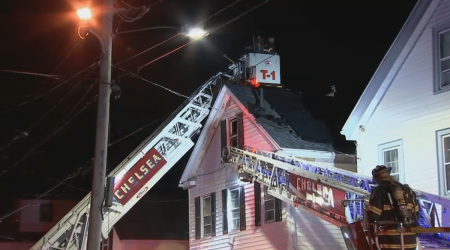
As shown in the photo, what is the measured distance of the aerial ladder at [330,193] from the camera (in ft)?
23.2

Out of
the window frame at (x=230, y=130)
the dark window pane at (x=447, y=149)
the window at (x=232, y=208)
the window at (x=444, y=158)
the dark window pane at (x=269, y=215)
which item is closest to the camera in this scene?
the window at (x=444, y=158)

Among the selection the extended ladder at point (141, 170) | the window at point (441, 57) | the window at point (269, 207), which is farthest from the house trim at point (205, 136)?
the window at point (441, 57)

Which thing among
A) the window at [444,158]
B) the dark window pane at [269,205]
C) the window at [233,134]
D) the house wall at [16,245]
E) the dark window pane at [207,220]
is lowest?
the house wall at [16,245]

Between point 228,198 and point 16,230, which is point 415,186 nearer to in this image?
point 228,198

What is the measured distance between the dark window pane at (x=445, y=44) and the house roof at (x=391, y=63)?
536mm

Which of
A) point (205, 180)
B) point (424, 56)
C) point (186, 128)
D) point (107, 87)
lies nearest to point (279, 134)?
point (186, 128)

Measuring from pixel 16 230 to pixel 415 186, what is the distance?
27.7 m

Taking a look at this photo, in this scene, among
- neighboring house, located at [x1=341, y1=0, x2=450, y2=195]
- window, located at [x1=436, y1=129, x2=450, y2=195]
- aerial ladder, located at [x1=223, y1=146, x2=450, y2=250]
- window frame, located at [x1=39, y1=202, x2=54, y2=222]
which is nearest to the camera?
aerial ladder, located at [x1=223, y1=146, x2=450, y2=250]

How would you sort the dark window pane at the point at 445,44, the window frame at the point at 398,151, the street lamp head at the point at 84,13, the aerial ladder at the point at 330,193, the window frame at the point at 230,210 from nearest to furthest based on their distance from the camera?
the aerial ladder at the point at 330,193 → the street lamp head at the point at 84,13 → the dark window pane at the point at 445,44 → the window frame at the point at 398,151 → the window frame at the point at 230,210

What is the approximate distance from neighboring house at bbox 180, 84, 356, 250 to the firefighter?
10.8 meters

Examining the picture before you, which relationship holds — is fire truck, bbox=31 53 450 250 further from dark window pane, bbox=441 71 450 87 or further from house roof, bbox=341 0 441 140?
dark window pane, bbox=441 71 450 87

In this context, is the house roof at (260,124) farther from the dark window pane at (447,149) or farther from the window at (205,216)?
the dark window pane at (447,149)

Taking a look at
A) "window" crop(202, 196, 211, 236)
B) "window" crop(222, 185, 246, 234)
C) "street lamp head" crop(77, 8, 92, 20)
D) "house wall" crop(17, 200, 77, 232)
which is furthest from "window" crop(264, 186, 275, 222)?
"house wall" crop(17, 200, 77, 232)

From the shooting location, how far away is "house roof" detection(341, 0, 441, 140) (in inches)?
524
